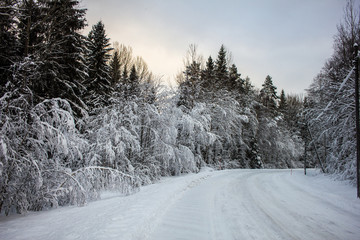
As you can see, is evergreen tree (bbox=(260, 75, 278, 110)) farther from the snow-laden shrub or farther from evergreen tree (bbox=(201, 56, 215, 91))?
the snow-laden shrub

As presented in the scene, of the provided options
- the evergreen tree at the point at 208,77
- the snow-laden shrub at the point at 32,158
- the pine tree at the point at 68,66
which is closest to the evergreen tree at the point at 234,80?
the evergreen tree at the point at 208,77

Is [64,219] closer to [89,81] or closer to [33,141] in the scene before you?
[33,141]

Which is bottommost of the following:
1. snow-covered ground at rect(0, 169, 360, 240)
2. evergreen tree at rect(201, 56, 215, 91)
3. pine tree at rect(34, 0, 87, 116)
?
snow-covered ground at rect(0, 169, 360, 240)

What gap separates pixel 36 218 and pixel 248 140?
26789 millimetres

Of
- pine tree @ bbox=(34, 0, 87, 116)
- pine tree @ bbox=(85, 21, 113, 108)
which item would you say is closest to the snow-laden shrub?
pine tree @ bbox=(34, 0, 87, 116)

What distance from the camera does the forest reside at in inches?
211

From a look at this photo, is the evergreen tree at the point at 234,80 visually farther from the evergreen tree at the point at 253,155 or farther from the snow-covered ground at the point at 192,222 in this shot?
the snow-covered ground at the point at 192,222

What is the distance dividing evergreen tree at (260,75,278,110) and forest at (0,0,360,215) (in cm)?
572

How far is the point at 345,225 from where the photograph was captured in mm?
4605

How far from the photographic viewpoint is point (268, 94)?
3372cm

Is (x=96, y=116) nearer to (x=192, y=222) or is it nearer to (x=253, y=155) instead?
(x=192, y=222)

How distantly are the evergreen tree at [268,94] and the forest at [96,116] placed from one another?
5.72 metres

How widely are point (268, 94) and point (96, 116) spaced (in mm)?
31520

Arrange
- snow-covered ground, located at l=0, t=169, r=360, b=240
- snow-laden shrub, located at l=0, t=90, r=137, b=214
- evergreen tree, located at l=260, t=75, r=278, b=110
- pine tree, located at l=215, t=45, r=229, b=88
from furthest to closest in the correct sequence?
evergreen tree, located at l=260, t=75, r=278, b=110
pine tree, located at l=215, t=45, r=229, b=88
snow-laden shrub, located at l=0, t=90, r=137, b=214
snow-covered ground, located at l=0, t=169, r=360, b=240
